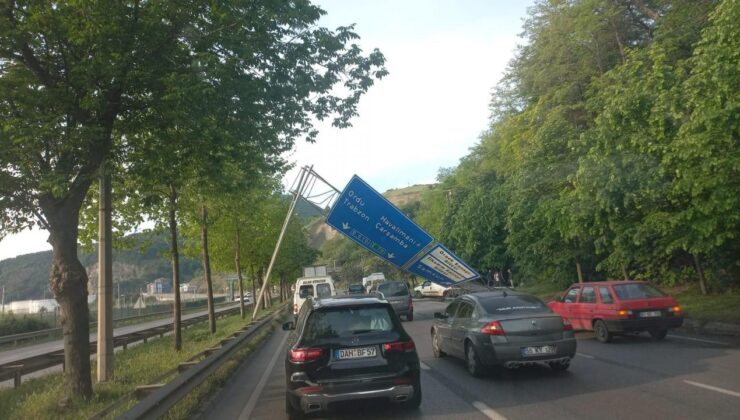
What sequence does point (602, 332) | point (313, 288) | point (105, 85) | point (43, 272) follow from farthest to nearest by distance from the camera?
point (43, 272) → point (313, 288) → point (602, 332) → point (105, 85)

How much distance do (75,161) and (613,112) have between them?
14.8 m

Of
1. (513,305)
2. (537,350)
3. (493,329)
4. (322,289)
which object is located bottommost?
(537,350)

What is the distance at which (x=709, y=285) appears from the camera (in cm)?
2444

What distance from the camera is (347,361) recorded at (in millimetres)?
7301

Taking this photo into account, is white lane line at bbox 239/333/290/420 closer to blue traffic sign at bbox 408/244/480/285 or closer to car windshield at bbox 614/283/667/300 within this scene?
blue traffic sign at bbox 408/244/480/285

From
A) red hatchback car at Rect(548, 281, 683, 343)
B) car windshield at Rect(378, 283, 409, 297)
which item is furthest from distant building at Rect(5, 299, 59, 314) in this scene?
red hatchback car at Rect(548, 281, 683, 343)

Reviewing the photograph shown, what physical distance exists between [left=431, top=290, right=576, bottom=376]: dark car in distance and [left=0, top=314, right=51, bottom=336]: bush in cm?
3956

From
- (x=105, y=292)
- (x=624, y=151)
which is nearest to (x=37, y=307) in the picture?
(x=105, y=292)

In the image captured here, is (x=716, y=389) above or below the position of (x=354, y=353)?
below

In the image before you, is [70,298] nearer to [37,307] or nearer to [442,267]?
[442,267]

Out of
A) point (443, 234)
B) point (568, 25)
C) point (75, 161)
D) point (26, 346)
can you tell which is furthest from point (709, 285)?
point (26, 346)

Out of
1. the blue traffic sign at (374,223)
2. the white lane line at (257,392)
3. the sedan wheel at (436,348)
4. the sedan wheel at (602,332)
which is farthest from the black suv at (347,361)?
the blue traffic sign at (374,223)

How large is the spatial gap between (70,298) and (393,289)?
1797 centimetres

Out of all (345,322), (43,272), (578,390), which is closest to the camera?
(345,322)
